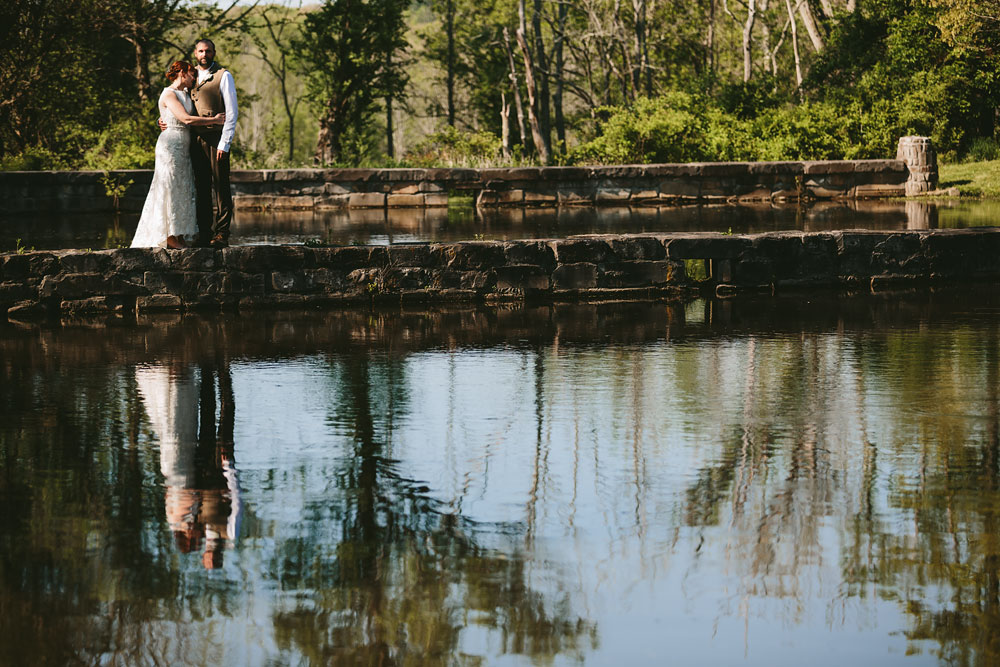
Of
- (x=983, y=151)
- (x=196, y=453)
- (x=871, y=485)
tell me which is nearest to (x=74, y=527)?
(x=196, y=453)

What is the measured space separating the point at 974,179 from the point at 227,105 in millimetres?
17641

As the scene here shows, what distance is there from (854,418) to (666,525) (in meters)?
2.05

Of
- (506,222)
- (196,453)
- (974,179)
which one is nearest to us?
(196,453)

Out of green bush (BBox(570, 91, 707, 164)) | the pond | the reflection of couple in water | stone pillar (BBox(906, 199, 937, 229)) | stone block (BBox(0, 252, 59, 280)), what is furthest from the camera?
green bush (BBox(570, 91, 707, 164))

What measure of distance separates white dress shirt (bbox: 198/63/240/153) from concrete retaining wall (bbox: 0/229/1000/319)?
897 millimetres

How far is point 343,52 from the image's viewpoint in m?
40.0

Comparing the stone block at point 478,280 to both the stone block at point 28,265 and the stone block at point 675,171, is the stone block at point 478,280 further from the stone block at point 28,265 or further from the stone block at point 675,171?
the stone block at point 675,171

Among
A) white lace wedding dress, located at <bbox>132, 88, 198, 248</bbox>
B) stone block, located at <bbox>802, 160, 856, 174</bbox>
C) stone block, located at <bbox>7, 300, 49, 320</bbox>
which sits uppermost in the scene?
stone block, located at <bbox>802, 160, 856, 174</bbox>

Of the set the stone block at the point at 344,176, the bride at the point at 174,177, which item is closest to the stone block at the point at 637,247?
the bride at the point at 174,177

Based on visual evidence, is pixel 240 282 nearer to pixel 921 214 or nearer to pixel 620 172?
pixel 921 214

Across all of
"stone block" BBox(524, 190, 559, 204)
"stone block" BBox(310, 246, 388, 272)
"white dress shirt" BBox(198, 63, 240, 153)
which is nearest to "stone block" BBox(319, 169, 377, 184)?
"stone block" BBox(524, 190, 559, 204)

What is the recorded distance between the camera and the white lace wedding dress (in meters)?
10.9

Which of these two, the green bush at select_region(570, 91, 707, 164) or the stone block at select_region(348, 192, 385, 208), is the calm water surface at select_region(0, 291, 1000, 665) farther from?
the green bush at select_region(570, 91, 707, 164)

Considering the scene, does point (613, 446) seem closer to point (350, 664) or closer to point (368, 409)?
point (368, 409)
